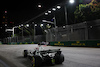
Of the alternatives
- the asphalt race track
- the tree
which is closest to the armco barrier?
the asphalt race track

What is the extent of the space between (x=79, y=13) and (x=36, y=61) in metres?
23.1

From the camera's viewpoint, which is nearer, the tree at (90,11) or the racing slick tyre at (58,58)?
the racing slick tyre at (58,58)

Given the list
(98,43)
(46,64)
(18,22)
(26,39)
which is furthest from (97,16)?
→ (18,22)

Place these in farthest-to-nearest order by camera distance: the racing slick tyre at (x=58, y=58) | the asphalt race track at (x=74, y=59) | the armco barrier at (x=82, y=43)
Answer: the armco barrier at (x=82, y=43)
the asphalt race track at (x=74, y=59)
the racing slick tyre at (x=58, y=58)

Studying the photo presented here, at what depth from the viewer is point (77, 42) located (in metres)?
16.2

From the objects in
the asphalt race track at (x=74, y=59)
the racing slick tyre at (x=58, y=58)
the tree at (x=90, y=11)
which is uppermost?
the tree at (x=90, y=11)

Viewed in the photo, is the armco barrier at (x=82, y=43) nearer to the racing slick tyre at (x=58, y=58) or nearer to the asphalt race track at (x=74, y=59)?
the asphalt race track at (x=74, y=59)

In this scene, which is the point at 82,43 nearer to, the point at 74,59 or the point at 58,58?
the point at 74,59

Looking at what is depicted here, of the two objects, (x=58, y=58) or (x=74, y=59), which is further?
(x=74, y=59)

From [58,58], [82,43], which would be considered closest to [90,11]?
[82,43]

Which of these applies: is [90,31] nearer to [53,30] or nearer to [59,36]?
[59,36]

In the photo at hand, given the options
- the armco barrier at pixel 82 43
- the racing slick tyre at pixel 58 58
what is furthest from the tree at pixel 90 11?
the racing slick tyre at pixel 58 58

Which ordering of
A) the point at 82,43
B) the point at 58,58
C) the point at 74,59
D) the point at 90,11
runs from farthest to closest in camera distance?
the point at 90,11 → the point at 82,43 → the point at 74,59 → the point at 58,58

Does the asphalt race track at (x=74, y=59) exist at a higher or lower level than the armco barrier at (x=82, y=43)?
lower
